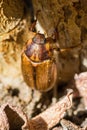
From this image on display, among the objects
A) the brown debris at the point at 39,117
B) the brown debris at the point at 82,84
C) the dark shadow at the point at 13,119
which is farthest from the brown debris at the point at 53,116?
the brown debris at the point at 82,84

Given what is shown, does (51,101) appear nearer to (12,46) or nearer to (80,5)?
(12,46)

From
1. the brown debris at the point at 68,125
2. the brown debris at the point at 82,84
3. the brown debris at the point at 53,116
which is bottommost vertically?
the brown debris at the point at 68,125

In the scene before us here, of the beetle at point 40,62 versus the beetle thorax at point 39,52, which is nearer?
the beetle at point 40,62

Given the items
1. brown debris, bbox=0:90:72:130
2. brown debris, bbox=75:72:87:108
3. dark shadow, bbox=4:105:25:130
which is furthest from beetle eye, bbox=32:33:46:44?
dark shadow, bbox=4:105:25:130

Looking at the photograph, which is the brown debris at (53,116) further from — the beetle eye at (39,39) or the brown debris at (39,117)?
the beetle eye at (39,39)

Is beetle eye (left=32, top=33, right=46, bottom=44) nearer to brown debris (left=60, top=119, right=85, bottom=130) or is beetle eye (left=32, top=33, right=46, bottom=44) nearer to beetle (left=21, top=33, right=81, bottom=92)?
beetle (left=21, top=33, right=81, bottom=92)

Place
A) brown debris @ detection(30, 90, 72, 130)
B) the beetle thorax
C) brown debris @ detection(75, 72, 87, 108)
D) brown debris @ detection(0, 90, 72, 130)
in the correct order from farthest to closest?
the beetle thorax, brown debris @ detection(75, 72, 87, 108), brown debris @ detection(30, 90, 72, 130), brown debris @ detection(0, 90, 72, 130)

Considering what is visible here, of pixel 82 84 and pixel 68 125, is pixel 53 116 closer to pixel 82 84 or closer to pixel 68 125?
pixel 68 125

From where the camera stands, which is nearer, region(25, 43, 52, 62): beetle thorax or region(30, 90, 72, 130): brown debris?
region(30, 90, 72, 130): brown debris

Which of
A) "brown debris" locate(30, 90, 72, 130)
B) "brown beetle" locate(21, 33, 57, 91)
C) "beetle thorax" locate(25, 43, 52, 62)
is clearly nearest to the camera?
"brown debris" locate(30, 90, 72, 130)
